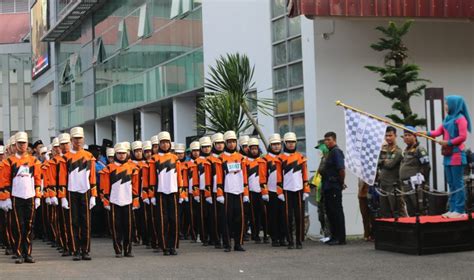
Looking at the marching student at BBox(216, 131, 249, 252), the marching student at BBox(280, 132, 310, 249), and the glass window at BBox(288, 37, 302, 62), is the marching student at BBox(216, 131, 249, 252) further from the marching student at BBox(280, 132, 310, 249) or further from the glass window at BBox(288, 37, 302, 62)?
the glass window at BBox(288, 37, 302, 62)

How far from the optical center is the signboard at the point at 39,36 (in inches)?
2111

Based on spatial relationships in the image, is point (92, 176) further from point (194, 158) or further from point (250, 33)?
point (250, 33)

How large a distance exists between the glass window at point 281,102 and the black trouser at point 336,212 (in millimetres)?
5069

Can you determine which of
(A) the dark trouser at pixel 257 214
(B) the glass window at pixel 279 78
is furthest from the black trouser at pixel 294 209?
(B) the glass window at pixel 279 78

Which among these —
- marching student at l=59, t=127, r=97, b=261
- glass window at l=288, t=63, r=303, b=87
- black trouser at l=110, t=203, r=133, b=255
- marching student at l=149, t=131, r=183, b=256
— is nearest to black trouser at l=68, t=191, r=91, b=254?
marching student at l=59, t=127, r=97, b=261

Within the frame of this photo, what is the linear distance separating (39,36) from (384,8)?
4378 cm

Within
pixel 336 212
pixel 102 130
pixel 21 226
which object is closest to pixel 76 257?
pixel 21 226

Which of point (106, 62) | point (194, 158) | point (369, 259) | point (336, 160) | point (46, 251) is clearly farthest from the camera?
point (106, 62)

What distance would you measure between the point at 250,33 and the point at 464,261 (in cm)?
1153

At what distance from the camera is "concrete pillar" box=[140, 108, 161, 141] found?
3403cm

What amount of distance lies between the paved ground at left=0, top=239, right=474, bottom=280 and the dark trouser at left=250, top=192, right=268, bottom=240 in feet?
4.96

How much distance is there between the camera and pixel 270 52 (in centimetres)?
2072

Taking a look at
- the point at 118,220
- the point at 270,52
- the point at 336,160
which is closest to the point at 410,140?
the point at 336,160

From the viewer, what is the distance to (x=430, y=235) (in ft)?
40.8
